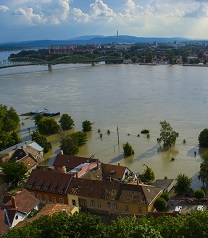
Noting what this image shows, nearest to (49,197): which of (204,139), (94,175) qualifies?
(94,175)

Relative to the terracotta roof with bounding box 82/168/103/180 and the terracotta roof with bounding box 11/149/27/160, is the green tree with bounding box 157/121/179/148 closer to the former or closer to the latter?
the terracotta roof with bounding box 82/168/103/180

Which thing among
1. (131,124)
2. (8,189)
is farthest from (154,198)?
(131,124)

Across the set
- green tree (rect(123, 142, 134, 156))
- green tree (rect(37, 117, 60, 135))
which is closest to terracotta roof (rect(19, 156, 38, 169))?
green tree (rect(123, 142, 134, 156))

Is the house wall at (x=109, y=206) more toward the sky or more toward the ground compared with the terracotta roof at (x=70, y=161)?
more toward the ground

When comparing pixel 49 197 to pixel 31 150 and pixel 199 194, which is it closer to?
pixel 199 194

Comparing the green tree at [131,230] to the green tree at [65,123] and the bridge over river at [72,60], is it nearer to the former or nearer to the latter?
the green tree at [65,123]

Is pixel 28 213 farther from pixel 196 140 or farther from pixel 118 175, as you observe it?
pixel 196 140

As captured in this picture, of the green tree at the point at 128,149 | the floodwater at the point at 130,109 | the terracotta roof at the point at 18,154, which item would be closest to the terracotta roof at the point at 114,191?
the floodwater at the point at 130,109
